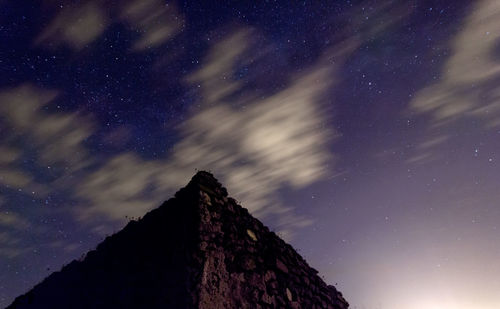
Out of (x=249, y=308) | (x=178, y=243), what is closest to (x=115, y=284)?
(x=178, y=243)

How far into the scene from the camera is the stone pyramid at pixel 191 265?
402 cm

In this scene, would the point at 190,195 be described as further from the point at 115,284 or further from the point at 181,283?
the point at 115,284

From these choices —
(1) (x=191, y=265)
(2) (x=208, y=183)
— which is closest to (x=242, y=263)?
(1) (x=191, y=265)

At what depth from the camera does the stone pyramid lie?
13.2 feet

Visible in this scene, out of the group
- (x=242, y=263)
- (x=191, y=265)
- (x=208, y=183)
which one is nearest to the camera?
(x=191, y=265)

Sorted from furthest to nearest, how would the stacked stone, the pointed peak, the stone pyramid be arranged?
the pointed peak
the stacked stone
the stone pyramid

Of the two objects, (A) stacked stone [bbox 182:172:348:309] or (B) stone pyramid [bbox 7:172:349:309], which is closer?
(B) stone pyramid [bbox 7:172:349:309]

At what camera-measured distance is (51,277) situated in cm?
632

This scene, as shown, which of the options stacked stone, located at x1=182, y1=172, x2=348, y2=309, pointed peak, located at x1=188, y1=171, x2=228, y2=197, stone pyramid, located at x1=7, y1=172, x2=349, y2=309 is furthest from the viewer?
pointed peak, located at x1=188, y1=171, x2=228, y2=197

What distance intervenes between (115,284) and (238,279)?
175 centimetres

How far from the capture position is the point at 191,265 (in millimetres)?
3998

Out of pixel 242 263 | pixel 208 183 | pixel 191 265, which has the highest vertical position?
pixel 208 183

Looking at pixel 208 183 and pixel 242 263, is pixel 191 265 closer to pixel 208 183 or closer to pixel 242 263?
pixel 242 263

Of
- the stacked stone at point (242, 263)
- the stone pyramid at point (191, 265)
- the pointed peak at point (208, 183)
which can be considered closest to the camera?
the stone pyramid at point (191, 265)
